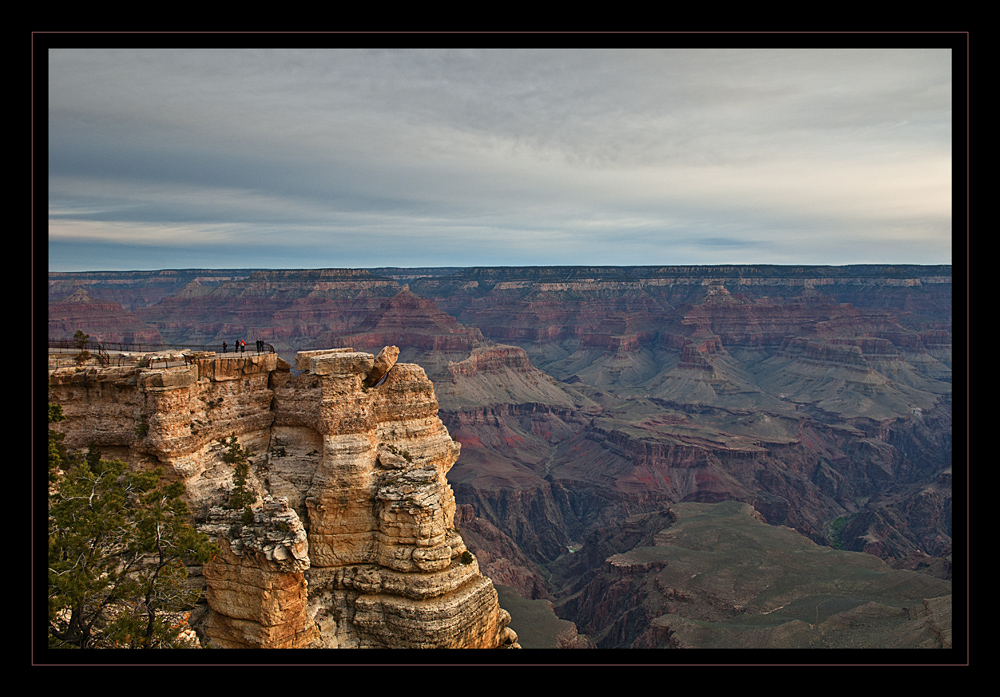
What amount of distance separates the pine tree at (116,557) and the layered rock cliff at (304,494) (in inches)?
59.5

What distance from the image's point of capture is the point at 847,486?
127 m

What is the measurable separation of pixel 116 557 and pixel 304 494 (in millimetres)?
7177

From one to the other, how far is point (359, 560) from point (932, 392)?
21873 centimetres

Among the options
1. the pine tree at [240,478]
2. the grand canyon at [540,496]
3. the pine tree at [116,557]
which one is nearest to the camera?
the pine tree at [116,557]

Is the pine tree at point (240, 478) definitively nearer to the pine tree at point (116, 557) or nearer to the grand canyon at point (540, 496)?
the grand canyon at point (540, 496)

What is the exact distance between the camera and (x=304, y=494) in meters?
24.9

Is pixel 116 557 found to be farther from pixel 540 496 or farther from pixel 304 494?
pixel 540 496

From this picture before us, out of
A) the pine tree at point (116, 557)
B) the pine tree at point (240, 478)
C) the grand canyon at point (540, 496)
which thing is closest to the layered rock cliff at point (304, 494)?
the grand canyon at point (540, 496)

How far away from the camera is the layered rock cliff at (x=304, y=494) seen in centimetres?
2120

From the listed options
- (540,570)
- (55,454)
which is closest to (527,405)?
(540,570)

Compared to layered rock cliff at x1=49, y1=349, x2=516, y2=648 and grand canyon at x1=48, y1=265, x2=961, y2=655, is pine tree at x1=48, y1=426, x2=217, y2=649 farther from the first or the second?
grand canyon at x1=48, y1=265, x2=961, y2=655

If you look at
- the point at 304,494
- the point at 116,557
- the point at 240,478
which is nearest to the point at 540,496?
the point at 304,494

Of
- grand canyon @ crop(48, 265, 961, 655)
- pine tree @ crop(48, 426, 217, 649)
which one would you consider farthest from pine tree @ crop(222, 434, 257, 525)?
pine tree @ crop(48, 426, 217, 649)
